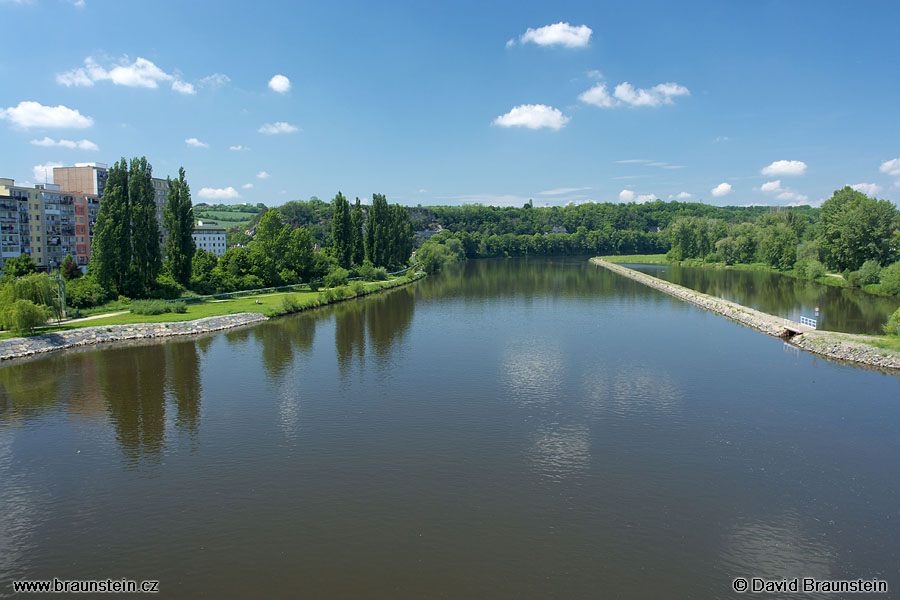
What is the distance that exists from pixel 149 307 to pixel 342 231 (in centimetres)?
3281

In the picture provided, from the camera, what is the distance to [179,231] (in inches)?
2003

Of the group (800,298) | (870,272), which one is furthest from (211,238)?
(870,272)

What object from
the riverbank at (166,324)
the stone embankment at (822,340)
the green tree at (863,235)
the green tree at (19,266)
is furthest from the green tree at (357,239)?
the green tree at (863,235)

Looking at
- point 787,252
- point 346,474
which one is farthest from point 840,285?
point 346,474

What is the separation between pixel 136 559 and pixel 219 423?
8.69m

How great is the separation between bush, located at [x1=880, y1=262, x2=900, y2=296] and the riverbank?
5625 centimetres

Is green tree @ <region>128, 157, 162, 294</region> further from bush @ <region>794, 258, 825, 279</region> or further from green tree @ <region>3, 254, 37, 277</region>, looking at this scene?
bush @ <region>794, 258, 825, 279</region>

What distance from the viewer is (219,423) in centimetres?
2116

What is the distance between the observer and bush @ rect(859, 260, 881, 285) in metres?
60.2

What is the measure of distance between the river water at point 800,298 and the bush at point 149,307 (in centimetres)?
4900

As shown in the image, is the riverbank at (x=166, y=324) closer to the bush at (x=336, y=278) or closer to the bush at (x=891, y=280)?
the bush at (x=336, y=278)

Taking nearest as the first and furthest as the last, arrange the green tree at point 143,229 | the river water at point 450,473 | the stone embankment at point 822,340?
the river water at point 450,473 < the stone embankment at point 822,340 < the green tree at point 143,229

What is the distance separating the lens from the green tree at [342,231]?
2817 inches

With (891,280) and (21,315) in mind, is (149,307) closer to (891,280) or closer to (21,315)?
(21,315)
